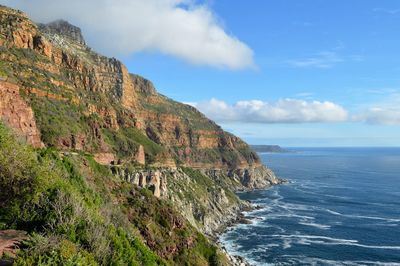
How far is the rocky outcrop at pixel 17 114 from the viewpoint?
275 ft

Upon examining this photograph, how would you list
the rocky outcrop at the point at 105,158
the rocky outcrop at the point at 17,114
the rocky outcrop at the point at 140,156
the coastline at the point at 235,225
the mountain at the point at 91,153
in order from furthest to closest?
the rocky outcrop at the point at 140,156
the rocky outcrop at the point at 105,158
the coastline at the point at 235,225
the rocky outcrop at the point at 17,114
the mountain at the point at 91,153

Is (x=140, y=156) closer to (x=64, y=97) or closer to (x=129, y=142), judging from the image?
(x=129, y=142)

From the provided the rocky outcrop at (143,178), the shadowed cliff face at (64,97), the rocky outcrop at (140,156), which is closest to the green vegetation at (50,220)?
the rocky outcrop at (143,178)

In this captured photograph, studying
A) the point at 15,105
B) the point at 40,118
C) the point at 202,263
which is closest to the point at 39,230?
the point at 202,263

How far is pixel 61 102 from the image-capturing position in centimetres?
11844

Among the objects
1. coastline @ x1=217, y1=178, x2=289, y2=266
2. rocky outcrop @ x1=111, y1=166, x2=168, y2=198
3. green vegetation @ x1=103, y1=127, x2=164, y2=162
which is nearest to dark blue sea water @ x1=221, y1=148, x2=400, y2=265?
coastline @ x1=217, y1=178, x2=289, y2=266

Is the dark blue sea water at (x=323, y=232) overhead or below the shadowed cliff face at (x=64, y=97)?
below

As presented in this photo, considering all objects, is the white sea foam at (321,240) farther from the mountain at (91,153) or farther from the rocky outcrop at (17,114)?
the rocky outcrop at (17,114)

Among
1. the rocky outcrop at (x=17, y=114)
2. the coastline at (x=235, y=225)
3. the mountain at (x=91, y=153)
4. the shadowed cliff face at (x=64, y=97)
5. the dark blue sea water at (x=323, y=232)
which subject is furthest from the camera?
the shadowed cliff face at (x=64, y=97)

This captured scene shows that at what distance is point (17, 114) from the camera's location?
8731cm

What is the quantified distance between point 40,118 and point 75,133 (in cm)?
1029

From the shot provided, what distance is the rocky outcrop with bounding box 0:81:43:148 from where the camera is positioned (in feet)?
275

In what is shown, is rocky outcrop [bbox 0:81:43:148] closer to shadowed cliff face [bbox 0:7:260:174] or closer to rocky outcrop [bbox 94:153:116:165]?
shadowed cliff face [bbox 0:7:260:174]

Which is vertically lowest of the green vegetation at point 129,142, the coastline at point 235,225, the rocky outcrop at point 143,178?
the coastline at point 235,225
